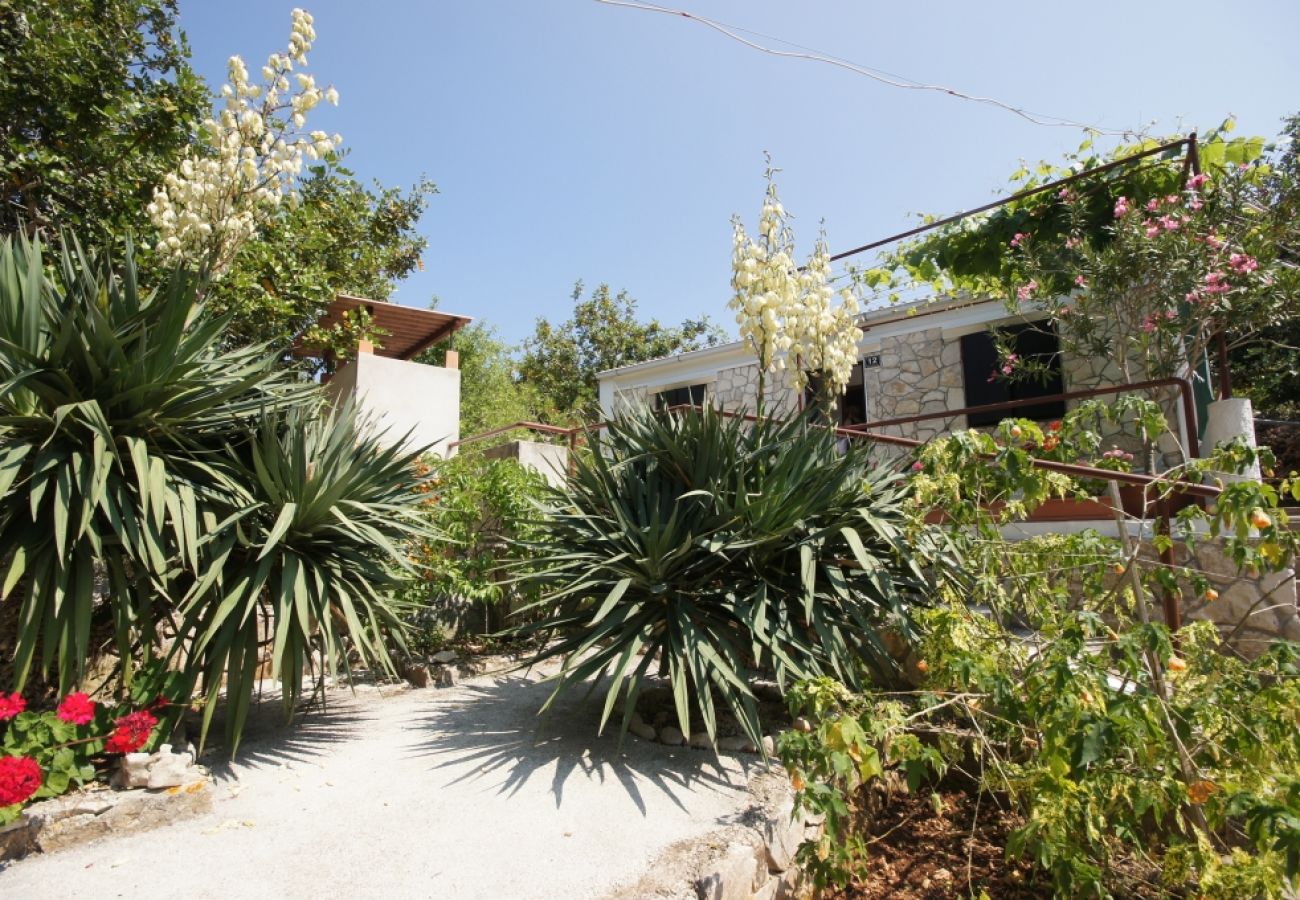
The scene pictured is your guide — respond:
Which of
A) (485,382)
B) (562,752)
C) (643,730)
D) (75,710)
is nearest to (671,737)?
(643,730)

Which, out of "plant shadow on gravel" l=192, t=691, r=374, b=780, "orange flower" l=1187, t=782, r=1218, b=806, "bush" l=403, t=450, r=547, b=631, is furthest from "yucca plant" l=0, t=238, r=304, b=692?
"orange flower" l=1187, t=782, r=1218, b=806

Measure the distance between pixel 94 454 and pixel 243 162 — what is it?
1734 mm

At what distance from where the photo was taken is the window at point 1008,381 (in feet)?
27.4

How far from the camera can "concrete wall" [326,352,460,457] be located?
7746 millimetres

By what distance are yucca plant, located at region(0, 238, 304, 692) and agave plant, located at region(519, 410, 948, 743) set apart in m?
1.59

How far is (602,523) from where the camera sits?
139 inches

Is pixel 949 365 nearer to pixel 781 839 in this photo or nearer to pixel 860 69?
pixel 860 69

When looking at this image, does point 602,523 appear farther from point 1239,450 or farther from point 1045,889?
point 1239,450

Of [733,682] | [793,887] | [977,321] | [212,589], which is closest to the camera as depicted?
[793,887]

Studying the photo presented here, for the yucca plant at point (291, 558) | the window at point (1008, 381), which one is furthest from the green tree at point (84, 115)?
the window at point (1008, 381)

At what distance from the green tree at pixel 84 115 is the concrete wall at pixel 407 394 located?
2.45 metres

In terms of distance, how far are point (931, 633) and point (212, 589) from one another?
3.02 m

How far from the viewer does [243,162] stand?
12.1 ft

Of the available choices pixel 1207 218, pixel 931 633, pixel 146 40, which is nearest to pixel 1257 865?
pixel 931 633
